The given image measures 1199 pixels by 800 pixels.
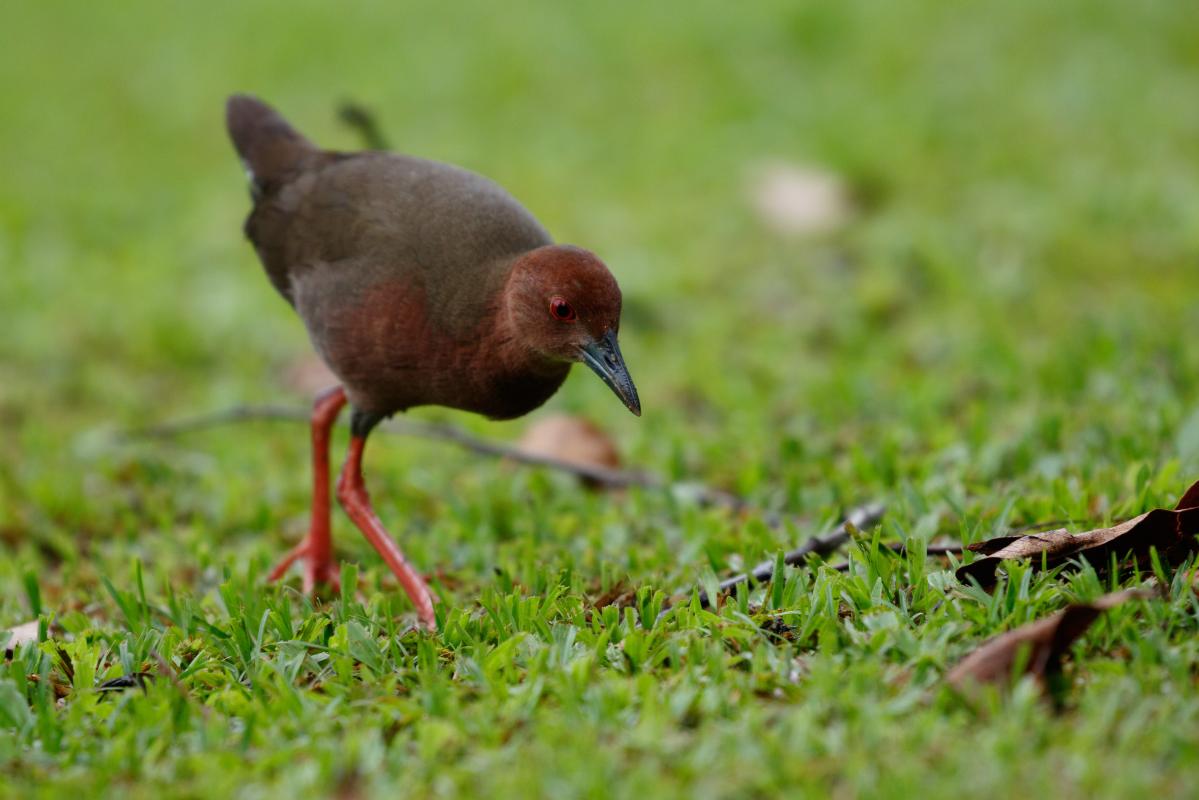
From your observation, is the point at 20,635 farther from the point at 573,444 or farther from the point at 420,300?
the point at 573,444

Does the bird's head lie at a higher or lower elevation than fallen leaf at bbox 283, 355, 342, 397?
higher

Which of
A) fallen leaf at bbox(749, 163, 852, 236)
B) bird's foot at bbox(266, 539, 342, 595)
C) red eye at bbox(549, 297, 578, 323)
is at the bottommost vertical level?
bird's foot at bbox(266, 539, 342, 595)

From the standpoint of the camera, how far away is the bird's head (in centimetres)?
392

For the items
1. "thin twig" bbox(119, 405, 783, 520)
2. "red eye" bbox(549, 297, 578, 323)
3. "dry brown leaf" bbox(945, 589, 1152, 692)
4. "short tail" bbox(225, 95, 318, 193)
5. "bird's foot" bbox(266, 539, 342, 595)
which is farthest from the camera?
"short tail" bbox(225, 95, 318, 193)

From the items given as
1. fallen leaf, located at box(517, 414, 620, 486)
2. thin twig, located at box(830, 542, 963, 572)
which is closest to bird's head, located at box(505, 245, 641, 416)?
thin twig, located at box(830, 542, 963, 572)

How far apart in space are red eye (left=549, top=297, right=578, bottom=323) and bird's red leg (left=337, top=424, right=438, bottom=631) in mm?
924

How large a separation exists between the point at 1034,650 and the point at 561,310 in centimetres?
170

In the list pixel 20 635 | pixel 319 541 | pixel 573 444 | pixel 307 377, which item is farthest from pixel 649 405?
pixel 20 635

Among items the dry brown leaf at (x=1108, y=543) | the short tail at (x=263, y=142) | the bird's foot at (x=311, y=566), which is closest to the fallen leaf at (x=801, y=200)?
the short tail at (x=263, y=142)

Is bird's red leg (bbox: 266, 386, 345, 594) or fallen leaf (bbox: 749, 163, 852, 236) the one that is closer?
bird's red leg (bbox: 266, 386, 345, 594)

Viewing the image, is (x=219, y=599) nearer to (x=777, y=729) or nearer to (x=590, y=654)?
(x=590, y=654)

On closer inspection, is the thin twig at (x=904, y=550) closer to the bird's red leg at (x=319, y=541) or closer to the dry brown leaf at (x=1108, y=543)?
the dry brown leaf at (x=1108, y=543)

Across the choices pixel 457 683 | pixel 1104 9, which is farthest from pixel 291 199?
pixel 1104 9

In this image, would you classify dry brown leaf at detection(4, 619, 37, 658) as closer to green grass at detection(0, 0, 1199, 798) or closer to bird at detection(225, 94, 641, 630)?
green grass at detection(0, 0, 1199, 798)
